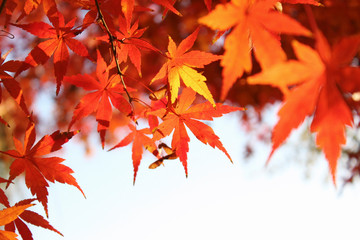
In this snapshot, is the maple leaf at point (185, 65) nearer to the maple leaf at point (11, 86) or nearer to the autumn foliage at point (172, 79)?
the autumn foliage at point (172, 79)

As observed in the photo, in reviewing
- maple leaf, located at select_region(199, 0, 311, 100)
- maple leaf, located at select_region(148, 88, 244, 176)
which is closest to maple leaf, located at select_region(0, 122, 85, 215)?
maple leaf, located at select_region(148, 88, 244, 176)

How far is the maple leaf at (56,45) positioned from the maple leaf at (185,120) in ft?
0.92

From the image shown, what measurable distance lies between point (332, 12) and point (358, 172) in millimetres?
2960

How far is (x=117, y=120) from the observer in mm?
5004

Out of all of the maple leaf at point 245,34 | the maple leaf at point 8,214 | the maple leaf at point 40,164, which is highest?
the maple leaf at point 245,34

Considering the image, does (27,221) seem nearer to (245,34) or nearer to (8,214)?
(8,214)

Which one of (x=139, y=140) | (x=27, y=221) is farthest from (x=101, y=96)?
(x=27, y=221)

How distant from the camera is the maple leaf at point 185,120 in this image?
85 cm

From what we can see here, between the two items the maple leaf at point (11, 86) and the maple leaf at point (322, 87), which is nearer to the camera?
the maple leaf at point (322, 87)

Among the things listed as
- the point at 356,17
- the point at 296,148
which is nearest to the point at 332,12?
the point at 356,17

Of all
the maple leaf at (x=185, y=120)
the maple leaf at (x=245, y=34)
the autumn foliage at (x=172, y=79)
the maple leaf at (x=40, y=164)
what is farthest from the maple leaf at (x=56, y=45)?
the maple leaf at (x=245, y=34)

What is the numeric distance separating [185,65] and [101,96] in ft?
0.91

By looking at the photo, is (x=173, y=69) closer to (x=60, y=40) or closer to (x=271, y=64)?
(x=60, y=40)

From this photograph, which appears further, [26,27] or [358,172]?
[358,172]
